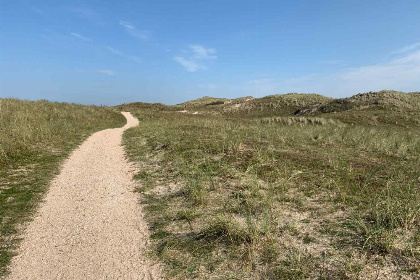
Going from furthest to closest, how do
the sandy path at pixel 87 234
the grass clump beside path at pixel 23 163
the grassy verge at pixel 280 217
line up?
the grass clump beside path at pixel 23 163, the sandy path at pixel 87 234, the grassy verge at pixel 280 217

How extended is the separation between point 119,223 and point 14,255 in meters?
2.08

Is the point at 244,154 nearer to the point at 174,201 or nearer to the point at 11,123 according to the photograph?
the point at 174,201

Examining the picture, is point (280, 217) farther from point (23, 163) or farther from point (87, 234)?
point (23, 163)

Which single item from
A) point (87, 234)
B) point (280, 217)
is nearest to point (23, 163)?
point (87, 234)

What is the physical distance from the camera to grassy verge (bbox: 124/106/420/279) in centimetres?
426

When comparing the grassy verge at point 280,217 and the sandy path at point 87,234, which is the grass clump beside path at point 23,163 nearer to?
the sandy path at point 87,234

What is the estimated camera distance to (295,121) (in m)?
30.5

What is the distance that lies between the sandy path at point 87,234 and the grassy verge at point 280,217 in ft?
1.56

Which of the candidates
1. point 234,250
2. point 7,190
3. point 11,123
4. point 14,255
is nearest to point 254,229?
point 234,250

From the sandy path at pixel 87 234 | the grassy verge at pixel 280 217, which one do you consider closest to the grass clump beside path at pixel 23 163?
the sandy path at pixel 87 234

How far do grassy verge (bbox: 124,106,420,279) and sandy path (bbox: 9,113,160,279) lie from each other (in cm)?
48

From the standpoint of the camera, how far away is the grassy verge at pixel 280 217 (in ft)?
14.0

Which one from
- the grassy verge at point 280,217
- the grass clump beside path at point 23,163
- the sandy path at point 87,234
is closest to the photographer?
the grassy verge at point 280,217

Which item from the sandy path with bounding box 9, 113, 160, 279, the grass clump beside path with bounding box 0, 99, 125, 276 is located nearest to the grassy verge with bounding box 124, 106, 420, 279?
the sandy path with bounding box 9, 113, 160, 279
